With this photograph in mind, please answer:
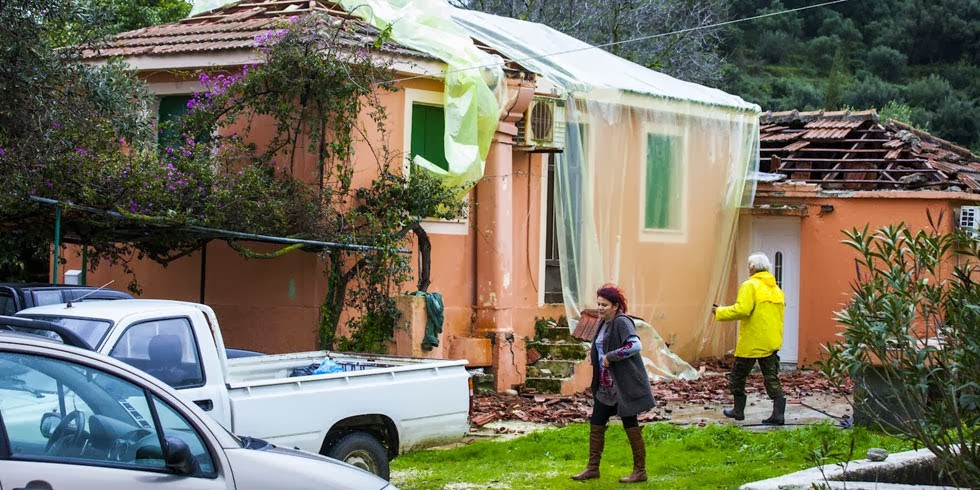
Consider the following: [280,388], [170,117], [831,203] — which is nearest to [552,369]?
[170,117]

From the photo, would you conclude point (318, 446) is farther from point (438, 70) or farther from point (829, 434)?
point (438, 70)

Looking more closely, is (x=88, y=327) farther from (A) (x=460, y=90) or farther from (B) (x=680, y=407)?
(B) (x=680, y=407)

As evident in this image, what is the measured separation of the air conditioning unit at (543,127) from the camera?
16.3 meters

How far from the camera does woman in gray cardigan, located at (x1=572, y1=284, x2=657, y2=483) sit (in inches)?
383

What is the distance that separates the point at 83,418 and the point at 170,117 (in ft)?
36.3

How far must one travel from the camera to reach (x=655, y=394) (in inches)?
627

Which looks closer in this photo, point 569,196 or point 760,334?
point 760,334

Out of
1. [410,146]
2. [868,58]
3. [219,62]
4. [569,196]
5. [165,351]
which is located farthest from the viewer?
[868,58]

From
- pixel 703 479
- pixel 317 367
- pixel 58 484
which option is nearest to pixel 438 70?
pixel 317 367

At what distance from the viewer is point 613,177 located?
17.7 m

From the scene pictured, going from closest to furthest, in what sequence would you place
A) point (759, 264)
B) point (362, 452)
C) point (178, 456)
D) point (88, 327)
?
point (178, 456) → point (88, 327) → point (362, 452) → point (759, 264)

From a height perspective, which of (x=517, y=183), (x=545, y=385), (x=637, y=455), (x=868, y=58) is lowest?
(x=545, y=385)

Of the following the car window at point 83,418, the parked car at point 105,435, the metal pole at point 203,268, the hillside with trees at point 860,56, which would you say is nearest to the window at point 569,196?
the metal pole at point 203,268

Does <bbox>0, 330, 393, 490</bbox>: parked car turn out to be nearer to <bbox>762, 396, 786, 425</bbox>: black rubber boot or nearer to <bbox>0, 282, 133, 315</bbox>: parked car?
<bbox>0, 282, 133, 315</bbox>: parked car
